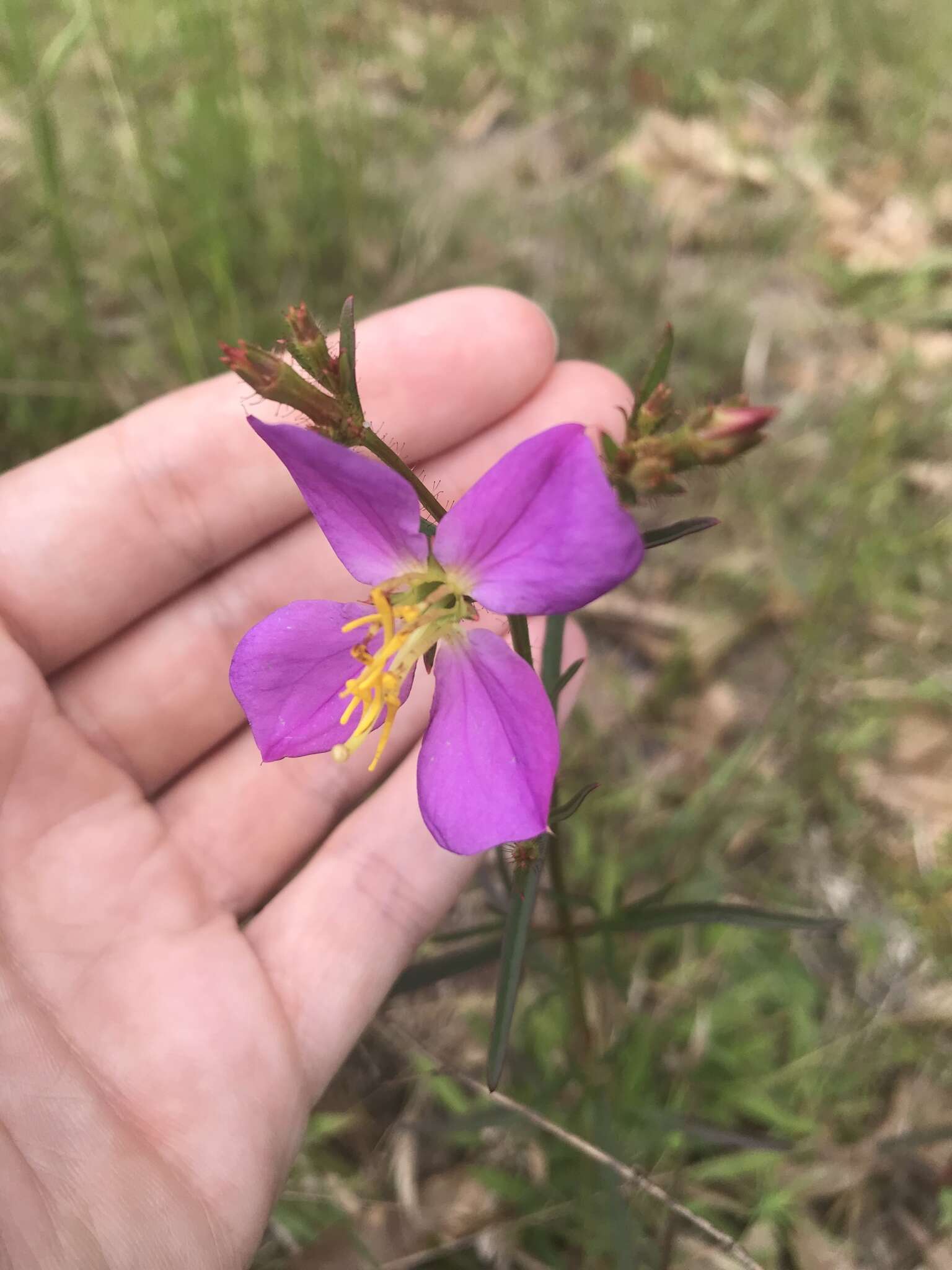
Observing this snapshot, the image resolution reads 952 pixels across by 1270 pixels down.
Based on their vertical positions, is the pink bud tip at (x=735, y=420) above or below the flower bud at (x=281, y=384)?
below

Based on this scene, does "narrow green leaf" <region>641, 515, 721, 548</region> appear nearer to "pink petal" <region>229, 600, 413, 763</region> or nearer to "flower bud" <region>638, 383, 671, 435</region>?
"flower bud" <region>638, 383, 671, 435</region>

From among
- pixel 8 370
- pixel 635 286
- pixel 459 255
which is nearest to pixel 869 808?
pixel 635 286

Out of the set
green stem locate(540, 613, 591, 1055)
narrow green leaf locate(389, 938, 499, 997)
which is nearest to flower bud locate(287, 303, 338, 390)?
green stem locate(540, 613, 591, 1055)

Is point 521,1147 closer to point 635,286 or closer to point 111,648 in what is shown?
point 111,648

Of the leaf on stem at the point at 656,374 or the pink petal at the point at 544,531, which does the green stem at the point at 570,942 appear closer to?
the pink petal at the point at 544,531

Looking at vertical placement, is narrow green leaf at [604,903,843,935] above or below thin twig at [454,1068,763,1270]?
above

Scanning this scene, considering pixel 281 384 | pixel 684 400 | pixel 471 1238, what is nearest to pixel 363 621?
pixel 281 384

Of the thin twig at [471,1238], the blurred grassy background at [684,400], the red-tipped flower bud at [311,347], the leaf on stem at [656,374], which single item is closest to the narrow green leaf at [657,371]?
the leaf on stem at [656,374]
